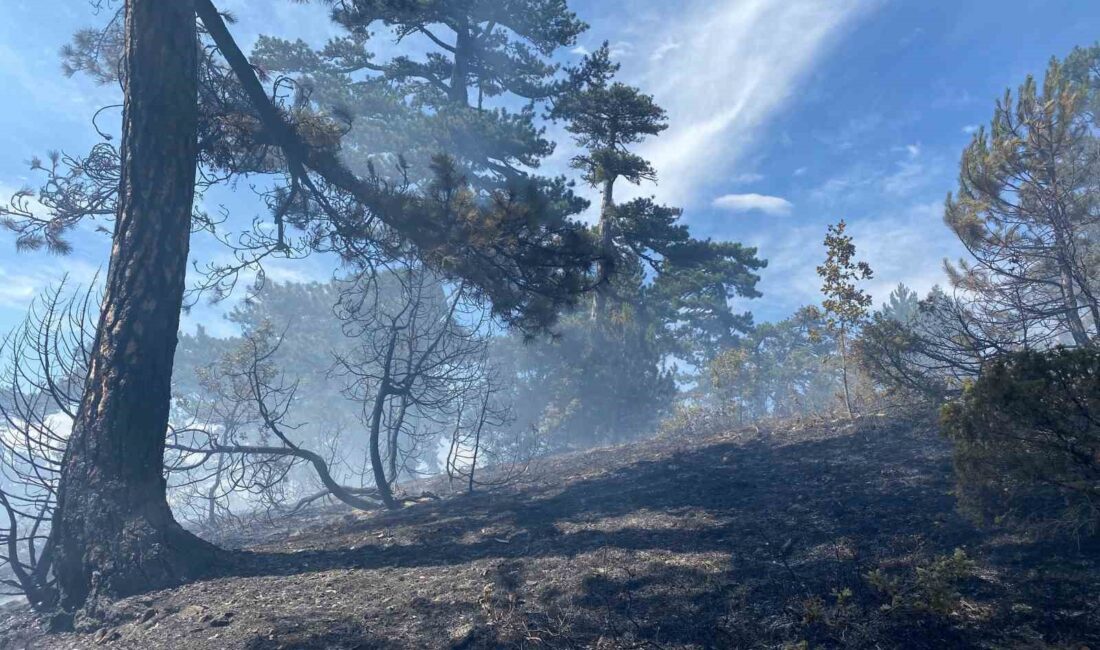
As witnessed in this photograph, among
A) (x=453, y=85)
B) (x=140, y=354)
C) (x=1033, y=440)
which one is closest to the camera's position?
(x=1033, y=440)

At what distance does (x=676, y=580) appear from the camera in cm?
392

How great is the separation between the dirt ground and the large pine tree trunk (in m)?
0.48

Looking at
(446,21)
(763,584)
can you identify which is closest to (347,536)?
(763,584)

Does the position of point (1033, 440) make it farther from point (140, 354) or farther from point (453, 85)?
point (453, 85)

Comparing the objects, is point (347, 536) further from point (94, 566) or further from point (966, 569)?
point (966, 569)

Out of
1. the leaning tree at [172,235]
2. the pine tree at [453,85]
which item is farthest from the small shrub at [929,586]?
the pine tree at [453,85]

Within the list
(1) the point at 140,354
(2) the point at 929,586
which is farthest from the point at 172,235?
(2) the point at 929,586

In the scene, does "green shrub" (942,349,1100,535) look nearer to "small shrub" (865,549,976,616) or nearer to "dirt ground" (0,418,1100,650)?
"dirt ground" (0,418,1100,650)

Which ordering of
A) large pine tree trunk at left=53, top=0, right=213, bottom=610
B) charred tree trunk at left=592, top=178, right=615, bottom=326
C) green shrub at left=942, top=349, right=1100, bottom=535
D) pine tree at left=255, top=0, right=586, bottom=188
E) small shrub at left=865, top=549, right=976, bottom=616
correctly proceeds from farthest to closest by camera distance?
pine tree at left=255, top=0, right=586, bottom=188
charred tree trunk at left=592, top=178, right=615, bottom=326
large pine tree trunk at left=53, top=0, right=213, bottom=610
green shrub at left=942, top=349, right=1100, bottom=535
small shrub at left=865, top=549, right=976, bottom=616

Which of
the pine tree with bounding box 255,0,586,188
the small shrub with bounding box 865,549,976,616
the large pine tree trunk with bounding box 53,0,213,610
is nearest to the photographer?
the small shrub with bounding box 865,549,976,616

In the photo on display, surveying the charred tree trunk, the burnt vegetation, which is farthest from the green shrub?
the charred tree trunk

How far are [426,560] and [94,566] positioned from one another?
8.26 ft

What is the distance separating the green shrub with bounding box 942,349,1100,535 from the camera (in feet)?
10.5

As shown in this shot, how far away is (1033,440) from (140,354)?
640cm
